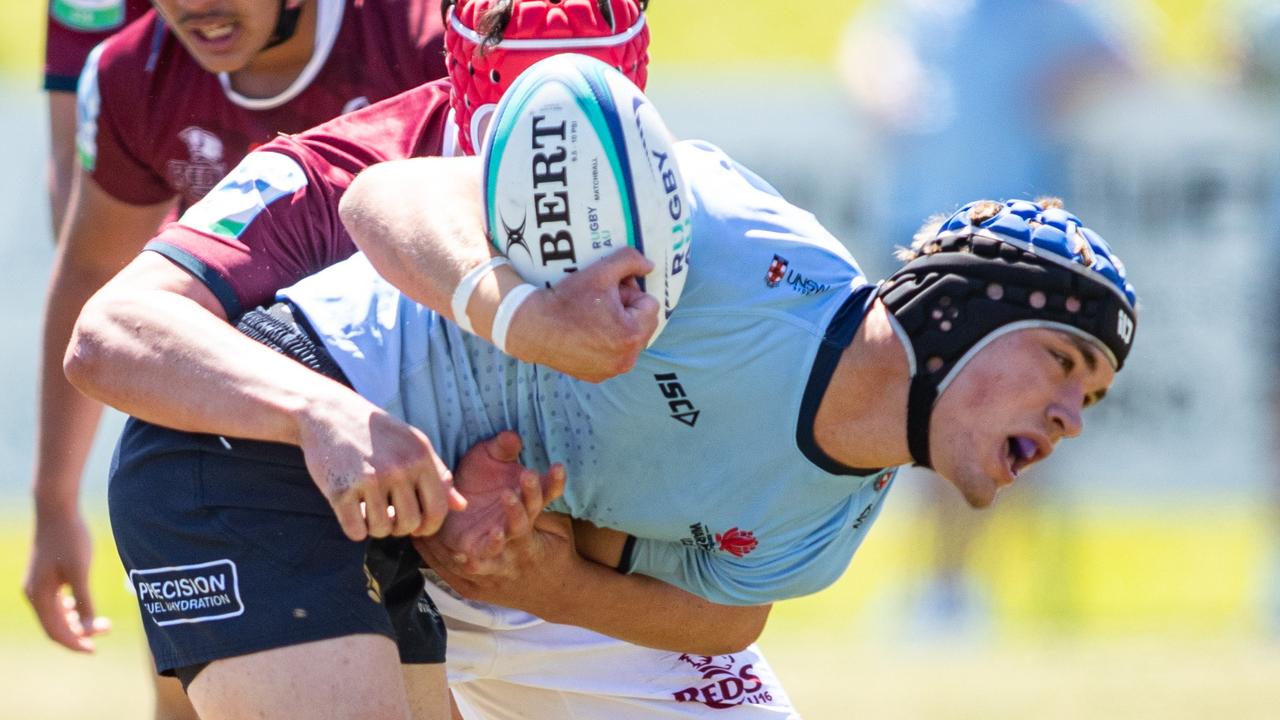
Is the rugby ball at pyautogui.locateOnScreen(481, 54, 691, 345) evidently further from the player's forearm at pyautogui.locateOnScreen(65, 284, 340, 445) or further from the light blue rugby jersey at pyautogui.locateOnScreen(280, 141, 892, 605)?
the player's forearm at pyautogui.locateOnScreen(65, 284, 340, 445)

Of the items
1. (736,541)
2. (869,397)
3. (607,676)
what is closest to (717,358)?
(869,397)

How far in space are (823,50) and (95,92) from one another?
8.15 metres

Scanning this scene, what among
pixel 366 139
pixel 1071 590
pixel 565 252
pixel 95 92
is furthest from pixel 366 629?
pixel 1071 590

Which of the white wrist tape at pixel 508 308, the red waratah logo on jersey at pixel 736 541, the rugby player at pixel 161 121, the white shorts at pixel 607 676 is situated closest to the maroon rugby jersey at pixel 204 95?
the rugby player at pixel 161 121

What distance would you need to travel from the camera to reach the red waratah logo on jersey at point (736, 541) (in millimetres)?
3381

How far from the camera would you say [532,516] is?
321 cm

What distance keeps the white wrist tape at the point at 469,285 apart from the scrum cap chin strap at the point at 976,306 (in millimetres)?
785

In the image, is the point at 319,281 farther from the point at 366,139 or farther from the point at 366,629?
the point at 366,629

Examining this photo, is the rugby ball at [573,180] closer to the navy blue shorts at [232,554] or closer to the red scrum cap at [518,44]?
the red scrum cap at [518,44]

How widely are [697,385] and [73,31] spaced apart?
109 inches

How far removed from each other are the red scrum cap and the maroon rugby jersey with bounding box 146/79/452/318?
162 millimetres

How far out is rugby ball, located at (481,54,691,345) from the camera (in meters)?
2.85

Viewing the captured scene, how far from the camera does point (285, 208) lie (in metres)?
3.34

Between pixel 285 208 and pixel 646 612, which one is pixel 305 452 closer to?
pixel 285 208
